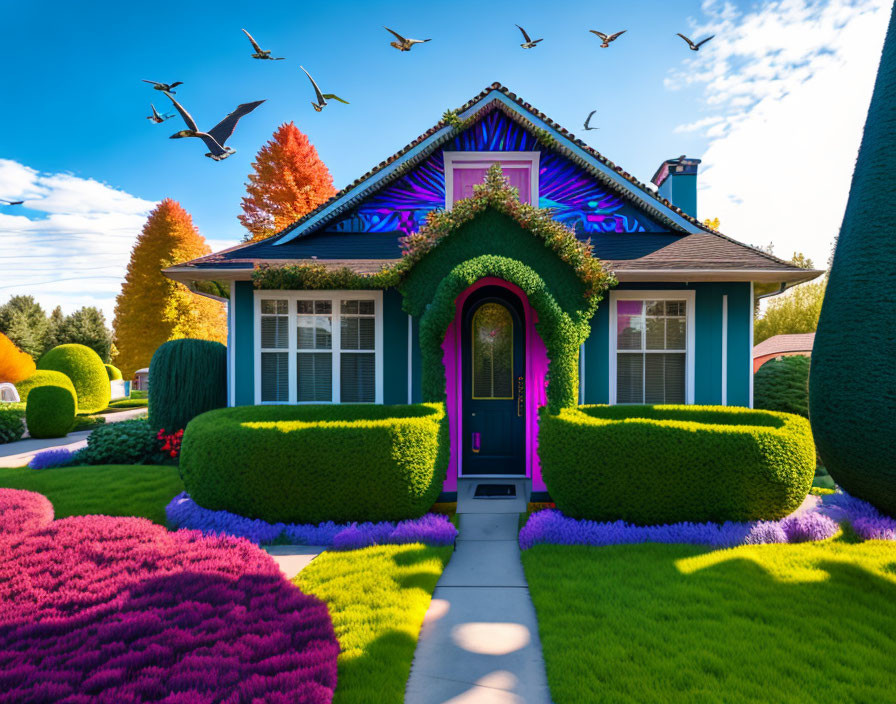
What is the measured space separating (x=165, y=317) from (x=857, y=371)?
30.5 meters

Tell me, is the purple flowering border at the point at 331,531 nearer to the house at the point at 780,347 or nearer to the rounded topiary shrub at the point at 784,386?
the rounded topiary shrub at the point at 784,386

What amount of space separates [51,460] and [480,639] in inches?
390

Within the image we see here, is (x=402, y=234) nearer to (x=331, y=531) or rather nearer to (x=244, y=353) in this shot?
(x=244, y=353)

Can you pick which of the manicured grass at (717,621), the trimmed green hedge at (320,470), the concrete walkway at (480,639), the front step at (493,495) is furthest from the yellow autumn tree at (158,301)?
the manicured grass at (717,621)

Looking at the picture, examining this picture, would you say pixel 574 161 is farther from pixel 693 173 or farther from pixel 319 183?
pixel 319 183

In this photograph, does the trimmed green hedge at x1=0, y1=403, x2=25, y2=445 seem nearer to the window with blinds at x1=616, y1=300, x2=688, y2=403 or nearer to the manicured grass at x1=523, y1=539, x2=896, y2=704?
the manicured grass at x1=523, y1=539, x2=896, y2=704

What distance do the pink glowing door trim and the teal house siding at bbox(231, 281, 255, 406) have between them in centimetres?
426

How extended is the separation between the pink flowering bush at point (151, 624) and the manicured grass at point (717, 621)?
5.68 ft

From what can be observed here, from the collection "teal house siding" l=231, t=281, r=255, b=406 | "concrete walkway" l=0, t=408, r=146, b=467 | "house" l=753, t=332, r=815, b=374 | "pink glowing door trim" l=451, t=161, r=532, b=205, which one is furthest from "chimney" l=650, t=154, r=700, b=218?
"house" l=753, t=332, r=815, b=374

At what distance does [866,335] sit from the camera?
3.98 meters

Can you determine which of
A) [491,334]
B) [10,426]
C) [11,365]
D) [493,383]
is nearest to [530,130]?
[491,334]

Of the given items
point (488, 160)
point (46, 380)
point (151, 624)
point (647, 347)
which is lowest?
point (151, 624)

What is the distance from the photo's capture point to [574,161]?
26.5ft

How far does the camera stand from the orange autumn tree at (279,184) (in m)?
22.1
